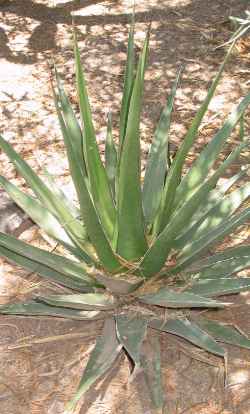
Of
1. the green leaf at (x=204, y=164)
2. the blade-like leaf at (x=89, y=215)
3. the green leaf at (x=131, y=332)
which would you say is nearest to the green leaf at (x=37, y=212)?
the blade-like leaf at (x=89, y=215)

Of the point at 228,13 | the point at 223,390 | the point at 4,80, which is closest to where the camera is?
the point at 223,390

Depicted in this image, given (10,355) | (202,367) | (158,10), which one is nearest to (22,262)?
(10,355)

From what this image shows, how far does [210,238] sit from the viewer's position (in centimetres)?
256

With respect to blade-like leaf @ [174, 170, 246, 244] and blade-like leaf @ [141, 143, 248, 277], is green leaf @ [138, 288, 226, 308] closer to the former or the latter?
blade-like leaf @ [141, 143, 248, 277]

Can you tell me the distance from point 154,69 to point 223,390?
280 cm

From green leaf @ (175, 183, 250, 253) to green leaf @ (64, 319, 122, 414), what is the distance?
0.42 metres

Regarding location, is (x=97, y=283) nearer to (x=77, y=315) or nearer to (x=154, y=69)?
(x=77, y=315)

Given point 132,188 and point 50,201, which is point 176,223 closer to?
point 132,188

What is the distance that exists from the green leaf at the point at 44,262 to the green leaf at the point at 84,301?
0.12m

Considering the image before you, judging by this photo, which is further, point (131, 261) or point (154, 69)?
point (154, 69)

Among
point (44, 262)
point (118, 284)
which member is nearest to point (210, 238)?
point (118, 284)

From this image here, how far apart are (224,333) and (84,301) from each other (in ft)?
1.78

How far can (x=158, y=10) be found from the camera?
5.55 meters

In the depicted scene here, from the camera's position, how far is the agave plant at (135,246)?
238 centimetres
